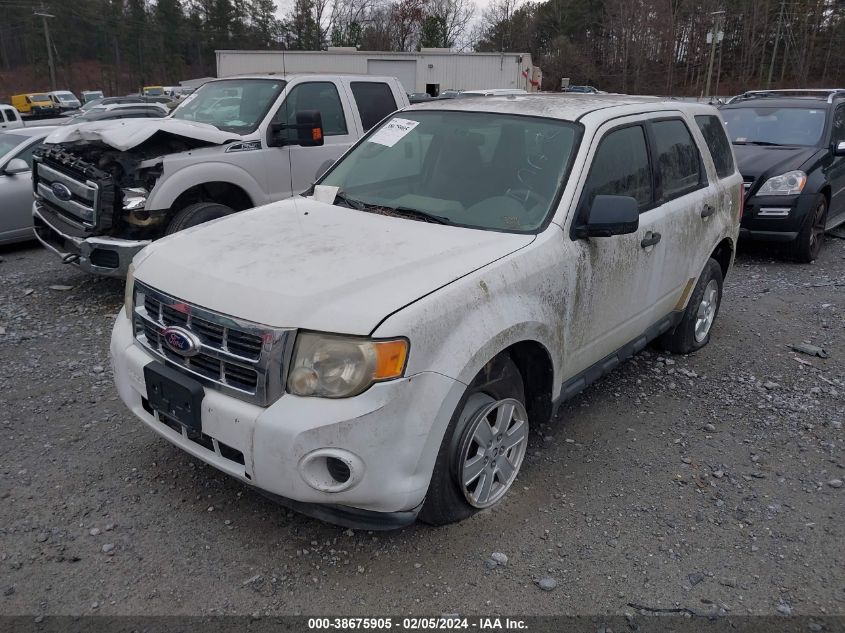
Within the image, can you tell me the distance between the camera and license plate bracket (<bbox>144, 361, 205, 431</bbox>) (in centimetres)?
268

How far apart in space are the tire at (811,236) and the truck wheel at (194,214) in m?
6.32

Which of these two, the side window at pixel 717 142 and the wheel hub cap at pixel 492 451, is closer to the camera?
the wheel hub cap at pixel 492 451

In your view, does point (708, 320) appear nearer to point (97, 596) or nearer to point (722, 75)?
point (97, 596)

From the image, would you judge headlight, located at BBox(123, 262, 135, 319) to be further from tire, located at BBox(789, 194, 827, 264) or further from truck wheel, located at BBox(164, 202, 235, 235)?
tire, located at BBox(789, 194, 827, 264)

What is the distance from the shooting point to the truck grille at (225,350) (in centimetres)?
250

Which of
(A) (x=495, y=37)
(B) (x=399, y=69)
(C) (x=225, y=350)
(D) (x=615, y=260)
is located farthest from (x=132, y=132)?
(A) (x=495, y=37)

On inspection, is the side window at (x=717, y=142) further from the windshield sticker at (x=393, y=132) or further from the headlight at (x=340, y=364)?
the headlight at (x=340, y=364)

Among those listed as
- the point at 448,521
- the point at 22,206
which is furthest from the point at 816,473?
the point at 22,206

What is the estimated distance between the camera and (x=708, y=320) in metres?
5.24

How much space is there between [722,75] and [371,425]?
7482 cm

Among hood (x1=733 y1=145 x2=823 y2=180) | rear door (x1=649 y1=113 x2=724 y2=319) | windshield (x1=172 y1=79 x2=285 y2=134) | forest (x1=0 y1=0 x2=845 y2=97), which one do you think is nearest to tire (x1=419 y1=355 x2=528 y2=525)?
rear door (x1=649 y1=113 x2=724 y2=319)

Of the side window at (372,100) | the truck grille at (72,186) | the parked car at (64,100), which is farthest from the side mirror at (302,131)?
the parked car at (64,100)

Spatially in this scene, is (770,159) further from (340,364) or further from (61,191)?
(61,191)

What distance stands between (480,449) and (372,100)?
5.57 metres
